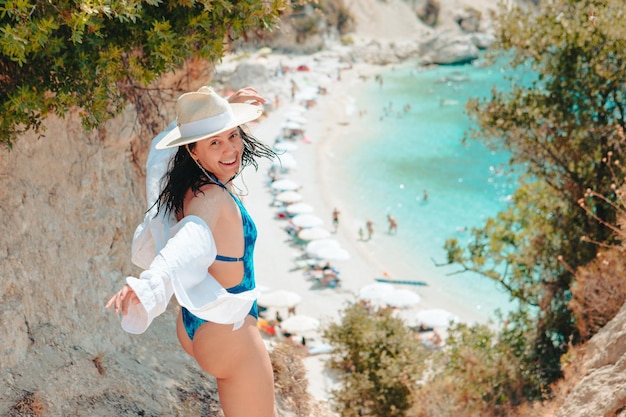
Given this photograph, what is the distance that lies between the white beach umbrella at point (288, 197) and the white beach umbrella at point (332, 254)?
677 centimetres

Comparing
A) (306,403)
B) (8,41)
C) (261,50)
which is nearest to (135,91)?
(8,41)

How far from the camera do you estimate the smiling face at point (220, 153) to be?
4027 mm

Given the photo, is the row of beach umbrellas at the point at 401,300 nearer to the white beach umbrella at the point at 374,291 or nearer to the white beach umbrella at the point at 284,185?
the white beach umbrella at the point at 374,291

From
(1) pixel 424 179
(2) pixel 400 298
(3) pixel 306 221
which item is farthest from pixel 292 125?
(2) pixel 400 298

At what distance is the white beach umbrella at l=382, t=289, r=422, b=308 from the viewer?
23922 mm

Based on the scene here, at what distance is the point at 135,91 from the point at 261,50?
6376 centimetres

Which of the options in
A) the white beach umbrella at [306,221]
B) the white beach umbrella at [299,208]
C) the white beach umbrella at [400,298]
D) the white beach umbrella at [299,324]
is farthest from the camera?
the white beach umbrella at [299,208]

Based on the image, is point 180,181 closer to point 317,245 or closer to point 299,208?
point 317,245

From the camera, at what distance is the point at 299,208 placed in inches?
1280

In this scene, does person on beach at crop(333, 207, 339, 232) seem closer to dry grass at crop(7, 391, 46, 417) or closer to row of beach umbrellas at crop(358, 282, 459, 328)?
row of beach umbrellas at crop(358, 282, 459, 328)

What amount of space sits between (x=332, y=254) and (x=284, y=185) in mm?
8938

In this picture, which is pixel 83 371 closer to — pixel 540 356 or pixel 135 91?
pixel 135 91

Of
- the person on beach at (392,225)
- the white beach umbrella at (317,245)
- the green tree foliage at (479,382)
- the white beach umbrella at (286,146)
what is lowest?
the person on beach at (392,225)

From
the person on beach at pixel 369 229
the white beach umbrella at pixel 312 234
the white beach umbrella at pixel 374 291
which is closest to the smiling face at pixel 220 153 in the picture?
the white beach umbrella at pixel 374 291
